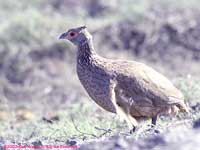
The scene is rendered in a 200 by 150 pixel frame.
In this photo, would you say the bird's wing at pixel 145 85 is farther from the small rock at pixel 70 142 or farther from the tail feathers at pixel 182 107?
the small rock at pixel 70 142

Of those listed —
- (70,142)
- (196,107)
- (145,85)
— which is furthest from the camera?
(196,107)

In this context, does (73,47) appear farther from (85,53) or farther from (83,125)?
(85,53)

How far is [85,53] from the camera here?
8.34 m

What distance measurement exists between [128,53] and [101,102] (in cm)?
669

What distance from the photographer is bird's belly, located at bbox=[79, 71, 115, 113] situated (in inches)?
302

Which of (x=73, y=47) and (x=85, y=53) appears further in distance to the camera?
(x=73, y=47)

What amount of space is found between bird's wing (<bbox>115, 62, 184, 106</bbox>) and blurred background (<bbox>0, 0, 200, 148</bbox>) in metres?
4.30

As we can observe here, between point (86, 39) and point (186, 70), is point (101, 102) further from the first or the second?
point (186, 70)

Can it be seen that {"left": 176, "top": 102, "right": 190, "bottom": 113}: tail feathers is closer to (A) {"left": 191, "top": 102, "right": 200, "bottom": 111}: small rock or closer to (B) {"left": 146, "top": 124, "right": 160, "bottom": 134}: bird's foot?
(A) {"left": 191, "top": 102, "right": 200, "bottom": 111}: small rock

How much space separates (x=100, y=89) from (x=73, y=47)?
6.97 m

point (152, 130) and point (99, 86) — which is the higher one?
point (99, 86)

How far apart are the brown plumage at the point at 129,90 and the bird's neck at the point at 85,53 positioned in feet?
0.17

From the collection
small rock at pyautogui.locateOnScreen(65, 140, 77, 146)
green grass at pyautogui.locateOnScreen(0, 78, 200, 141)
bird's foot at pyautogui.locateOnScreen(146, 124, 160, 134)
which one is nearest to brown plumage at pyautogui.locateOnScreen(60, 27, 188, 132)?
green grass at pyautogui.locateOnScreen(0, 78, 200, 141)

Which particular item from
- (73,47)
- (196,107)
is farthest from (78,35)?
(73,47)
